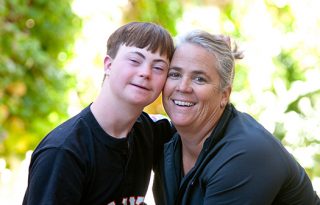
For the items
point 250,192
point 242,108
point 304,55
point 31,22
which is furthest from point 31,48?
point 250,192

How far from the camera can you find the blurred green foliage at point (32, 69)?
4.43 metres

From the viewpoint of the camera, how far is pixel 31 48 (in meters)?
4.51

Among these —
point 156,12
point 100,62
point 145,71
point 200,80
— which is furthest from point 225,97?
point 156,12

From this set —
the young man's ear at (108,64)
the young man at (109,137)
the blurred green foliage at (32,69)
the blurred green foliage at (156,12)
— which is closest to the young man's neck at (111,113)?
the young man at (109,137)

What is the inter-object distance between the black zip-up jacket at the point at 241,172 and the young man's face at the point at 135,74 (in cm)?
32

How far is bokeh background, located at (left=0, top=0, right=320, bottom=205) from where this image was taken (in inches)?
175

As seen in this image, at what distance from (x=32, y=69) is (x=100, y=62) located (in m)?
0.70

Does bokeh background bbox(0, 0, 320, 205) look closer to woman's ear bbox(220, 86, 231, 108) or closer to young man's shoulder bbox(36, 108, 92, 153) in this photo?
woman's ear bbox(220, 86, 231, 108)

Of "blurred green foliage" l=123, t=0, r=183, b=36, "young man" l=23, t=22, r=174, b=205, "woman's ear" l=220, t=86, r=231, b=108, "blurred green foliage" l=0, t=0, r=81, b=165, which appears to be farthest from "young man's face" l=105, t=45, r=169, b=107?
"blurred green foliage" l=123, t=0, r=183, b=36

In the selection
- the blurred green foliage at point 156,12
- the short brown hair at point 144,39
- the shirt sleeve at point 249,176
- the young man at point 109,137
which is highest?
the blurred green foliage at point 156,12

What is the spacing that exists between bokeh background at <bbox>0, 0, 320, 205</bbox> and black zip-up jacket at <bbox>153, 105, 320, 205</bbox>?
1.99m

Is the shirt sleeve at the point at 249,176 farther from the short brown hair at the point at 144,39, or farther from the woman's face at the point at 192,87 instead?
the short brown hair at the point at 144,39

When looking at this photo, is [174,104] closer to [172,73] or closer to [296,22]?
[172,73]

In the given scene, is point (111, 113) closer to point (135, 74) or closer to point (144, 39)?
point (135, 74)
